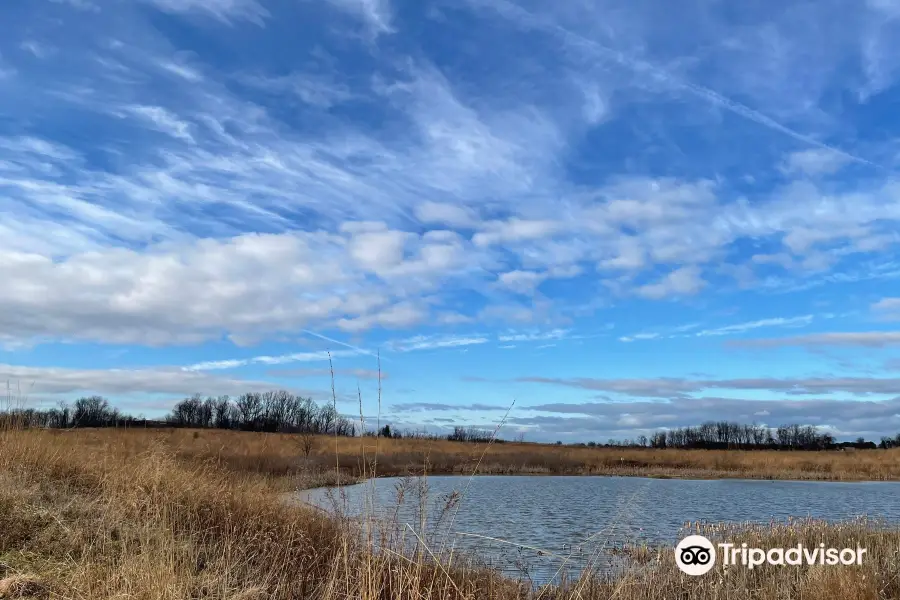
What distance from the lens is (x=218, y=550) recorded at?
24.4ft

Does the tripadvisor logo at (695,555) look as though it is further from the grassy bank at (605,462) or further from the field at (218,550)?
the grassy bank at (605,462)

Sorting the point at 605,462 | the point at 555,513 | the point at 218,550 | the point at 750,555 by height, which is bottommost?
the point at 605,462

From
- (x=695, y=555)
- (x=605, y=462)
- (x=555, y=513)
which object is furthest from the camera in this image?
(x=605, y=462)

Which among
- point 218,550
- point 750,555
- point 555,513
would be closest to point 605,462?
point 555,513

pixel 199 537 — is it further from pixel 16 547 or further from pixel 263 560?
pixel 16 547

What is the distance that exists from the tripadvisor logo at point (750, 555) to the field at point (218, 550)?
0.24 meters

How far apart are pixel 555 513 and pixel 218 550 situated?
44.6 ft

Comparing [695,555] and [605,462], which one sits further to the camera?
[605,462]

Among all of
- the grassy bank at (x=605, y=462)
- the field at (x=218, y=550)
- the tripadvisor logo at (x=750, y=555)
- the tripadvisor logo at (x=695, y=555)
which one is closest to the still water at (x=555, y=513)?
the field at (x=218, y=550)

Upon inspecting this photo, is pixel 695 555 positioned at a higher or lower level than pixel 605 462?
higher

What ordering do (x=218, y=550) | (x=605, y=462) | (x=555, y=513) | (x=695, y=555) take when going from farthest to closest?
(x=605, y=462) → (x=555, y=513) → (x=695, y=555) → (x=218, y=550)

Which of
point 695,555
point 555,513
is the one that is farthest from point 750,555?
point 555,513

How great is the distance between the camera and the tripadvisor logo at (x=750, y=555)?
913 cm

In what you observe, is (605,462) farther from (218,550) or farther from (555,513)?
(218,550)
